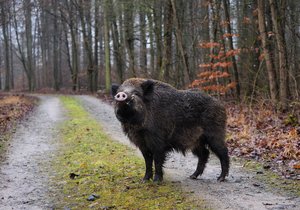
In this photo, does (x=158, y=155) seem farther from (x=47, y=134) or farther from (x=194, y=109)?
(x=47, y=134)

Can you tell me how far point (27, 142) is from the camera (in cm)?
1292

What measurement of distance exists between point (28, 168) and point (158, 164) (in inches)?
141

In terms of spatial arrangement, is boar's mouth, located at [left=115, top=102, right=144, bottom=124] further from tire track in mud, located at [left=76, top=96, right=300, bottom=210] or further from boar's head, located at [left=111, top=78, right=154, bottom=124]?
tire track in mud, located at [left=76, top=96, right=300, bottom=210]

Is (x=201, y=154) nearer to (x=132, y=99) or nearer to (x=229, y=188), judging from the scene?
(x=229, y=188)

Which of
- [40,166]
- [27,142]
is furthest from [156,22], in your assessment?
[40,166]

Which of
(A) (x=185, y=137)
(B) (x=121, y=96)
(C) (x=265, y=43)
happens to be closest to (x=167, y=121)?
(A) (x=185, y=137)

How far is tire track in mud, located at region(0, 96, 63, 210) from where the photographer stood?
6.69 meters

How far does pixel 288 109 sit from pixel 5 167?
9773 millimetres

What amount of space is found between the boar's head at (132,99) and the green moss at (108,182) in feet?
3.80

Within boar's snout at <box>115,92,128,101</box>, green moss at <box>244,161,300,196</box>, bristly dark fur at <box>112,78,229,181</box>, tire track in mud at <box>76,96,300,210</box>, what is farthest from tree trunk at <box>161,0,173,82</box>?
boar's snout at <box>115,92,128,101</box>

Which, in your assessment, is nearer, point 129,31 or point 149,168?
point 149,168

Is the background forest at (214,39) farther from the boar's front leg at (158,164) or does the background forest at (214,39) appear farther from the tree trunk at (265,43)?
the boar's front leg at (158,164)

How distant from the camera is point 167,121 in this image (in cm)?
715

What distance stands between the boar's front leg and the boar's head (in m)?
0.66
